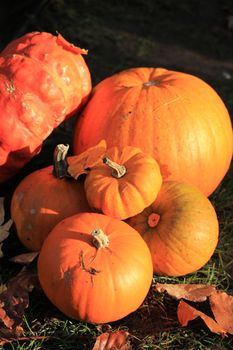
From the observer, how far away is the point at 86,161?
305 cm

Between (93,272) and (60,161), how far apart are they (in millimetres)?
736

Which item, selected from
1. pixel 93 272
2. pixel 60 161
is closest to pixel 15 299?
pixel 93 272

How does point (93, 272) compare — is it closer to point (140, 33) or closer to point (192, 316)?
point (192, 316)

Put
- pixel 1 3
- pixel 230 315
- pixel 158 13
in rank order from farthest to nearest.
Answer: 1. pixel 158 13
2. pixel 1 3
3. pixel 230 315

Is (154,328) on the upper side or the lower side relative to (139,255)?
lower

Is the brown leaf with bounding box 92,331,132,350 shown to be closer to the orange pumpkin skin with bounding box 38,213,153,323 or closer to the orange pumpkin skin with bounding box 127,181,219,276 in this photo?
the orange pumpkin skin with bounding box 38,213,153,323

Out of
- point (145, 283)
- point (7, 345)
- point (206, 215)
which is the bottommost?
point (7, 345)

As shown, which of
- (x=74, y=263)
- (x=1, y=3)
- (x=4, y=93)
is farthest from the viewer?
(x=1, y=3)

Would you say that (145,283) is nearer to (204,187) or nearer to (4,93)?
(204,187)

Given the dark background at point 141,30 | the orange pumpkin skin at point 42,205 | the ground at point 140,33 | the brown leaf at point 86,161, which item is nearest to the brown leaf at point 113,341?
the orange pumpkin skin at point 42,205

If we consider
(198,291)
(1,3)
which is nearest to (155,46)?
(1,3)

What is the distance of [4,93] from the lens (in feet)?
10.4

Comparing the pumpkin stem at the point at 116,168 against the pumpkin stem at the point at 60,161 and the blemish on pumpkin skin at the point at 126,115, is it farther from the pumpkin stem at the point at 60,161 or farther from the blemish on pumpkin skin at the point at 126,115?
the blemish on pumpkin skin at the point at 126,115

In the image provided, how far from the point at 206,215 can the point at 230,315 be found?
500 mm
